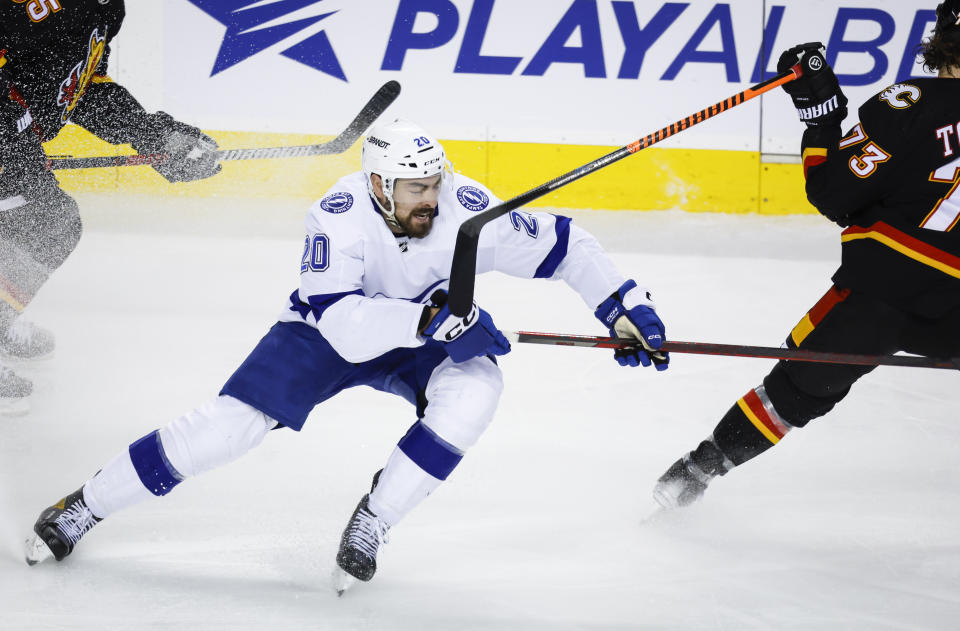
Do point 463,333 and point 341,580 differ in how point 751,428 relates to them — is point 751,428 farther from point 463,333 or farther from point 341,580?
point 341,580

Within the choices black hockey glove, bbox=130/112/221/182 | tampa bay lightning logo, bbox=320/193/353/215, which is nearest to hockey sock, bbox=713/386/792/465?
tampa bay lightning logo, bbox=320/193/353/215

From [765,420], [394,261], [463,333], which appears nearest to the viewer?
[463,333]

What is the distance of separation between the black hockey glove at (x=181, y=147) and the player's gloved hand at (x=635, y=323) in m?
1.49

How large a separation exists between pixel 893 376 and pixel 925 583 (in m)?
1.29

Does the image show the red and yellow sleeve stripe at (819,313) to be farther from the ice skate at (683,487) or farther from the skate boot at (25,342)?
the skate boot at (25,342)

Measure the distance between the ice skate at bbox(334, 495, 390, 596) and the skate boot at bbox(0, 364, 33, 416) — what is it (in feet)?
4.03

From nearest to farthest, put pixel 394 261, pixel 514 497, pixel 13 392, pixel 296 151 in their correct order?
pixel 394 261 < pixel 514 497 < pixel 13 392 < pixel 296 151

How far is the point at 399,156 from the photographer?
6.15 feet

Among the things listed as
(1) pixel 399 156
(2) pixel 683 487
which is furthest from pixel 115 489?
(2) pixel 683 487

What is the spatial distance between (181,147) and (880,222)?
196 cm

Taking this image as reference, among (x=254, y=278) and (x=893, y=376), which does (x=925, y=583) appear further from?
(x=254, y=278)

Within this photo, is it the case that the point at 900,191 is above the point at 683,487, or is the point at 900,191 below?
above

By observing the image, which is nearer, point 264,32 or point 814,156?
point 814,156

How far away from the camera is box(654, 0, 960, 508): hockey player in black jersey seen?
1947mm
